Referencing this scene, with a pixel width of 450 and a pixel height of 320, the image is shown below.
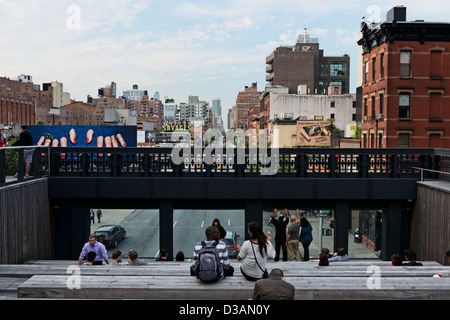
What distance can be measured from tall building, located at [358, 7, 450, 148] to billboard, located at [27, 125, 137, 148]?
72.5 ft

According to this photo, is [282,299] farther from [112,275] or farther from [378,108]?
[378,108]

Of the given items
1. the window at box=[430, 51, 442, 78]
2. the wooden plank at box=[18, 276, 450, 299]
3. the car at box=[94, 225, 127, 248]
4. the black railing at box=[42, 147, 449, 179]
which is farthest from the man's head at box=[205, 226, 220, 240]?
the window at box=[430, 51, 442, 78]

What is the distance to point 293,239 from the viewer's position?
1462cm

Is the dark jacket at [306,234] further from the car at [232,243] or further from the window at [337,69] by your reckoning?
the window at [337,69]

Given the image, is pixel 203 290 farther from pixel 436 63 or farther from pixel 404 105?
pixel 436 63

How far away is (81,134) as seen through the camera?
33312 millimetres

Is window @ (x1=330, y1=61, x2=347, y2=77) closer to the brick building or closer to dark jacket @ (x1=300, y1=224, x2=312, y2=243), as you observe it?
the brick building

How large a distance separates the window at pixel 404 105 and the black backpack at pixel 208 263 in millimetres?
35316

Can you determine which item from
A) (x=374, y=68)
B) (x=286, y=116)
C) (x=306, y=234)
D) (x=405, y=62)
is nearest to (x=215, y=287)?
(x=306, y=234)

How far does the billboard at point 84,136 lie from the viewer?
31859 millimetres

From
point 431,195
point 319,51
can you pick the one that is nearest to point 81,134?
point 431,195

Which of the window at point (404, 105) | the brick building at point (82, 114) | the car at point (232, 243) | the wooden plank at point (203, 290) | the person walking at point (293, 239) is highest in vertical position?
the brick building at point (82, 114)

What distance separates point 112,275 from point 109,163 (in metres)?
7.82

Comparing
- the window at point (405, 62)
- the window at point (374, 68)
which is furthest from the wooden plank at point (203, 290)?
the window at point (374, 68)
